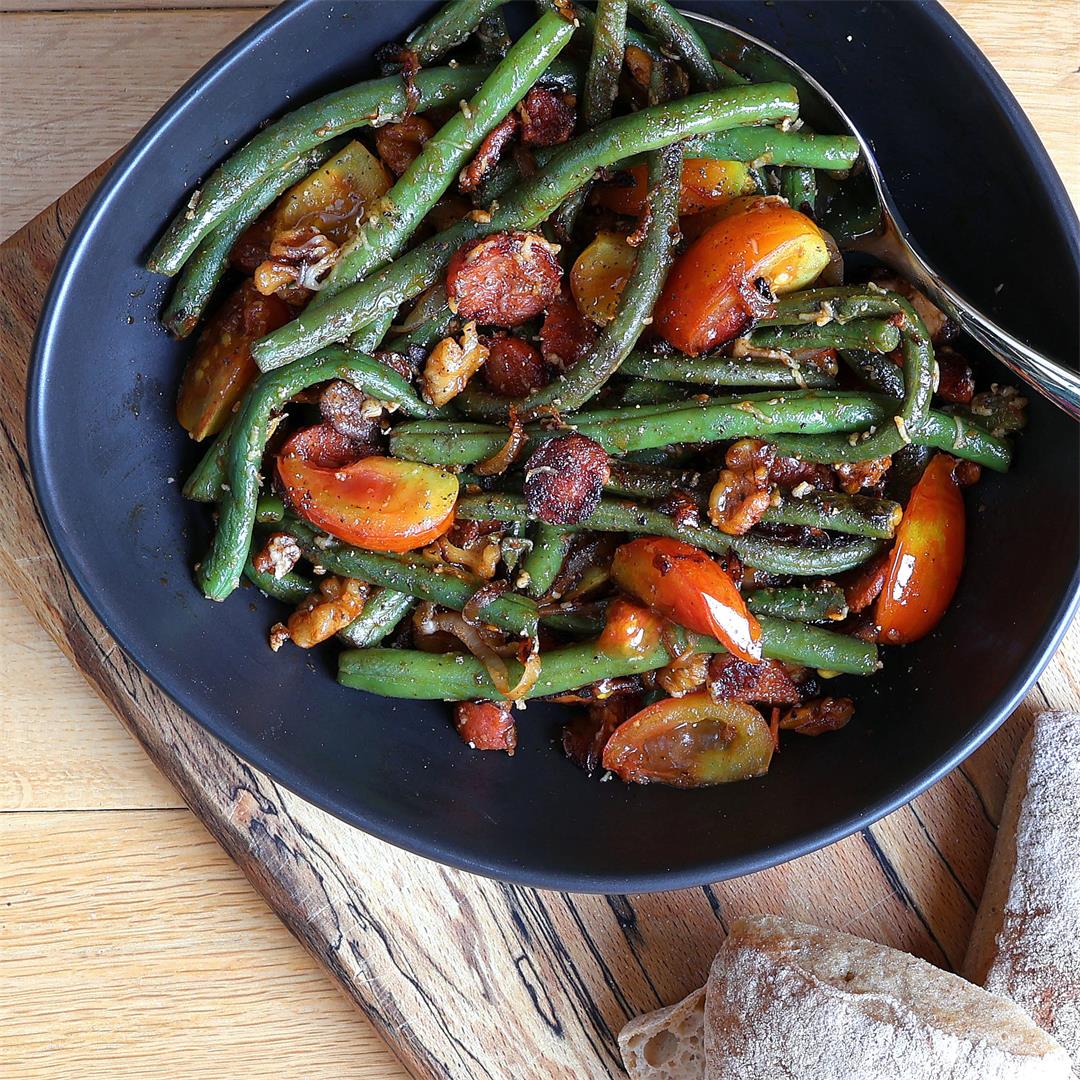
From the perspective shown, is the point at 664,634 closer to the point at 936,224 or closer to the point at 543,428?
the point at 543,428

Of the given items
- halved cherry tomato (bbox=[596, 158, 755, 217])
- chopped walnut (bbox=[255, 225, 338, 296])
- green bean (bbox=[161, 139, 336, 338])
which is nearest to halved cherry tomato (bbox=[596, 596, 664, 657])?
halved cherry tomato (bbox=[596, 158, 755, 217])

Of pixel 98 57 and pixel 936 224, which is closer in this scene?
pixel 936 224

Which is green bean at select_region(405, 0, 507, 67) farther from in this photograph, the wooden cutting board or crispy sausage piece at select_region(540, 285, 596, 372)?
the wooden cutting board

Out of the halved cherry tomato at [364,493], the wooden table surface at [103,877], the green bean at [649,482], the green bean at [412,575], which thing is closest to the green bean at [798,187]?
the green bean at [649,482]

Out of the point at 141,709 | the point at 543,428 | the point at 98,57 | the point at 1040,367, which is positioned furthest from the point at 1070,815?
the point at 98,57

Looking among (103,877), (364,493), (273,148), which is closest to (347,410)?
(364,493)

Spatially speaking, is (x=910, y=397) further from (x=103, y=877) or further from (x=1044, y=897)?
(x=103, y=877)
